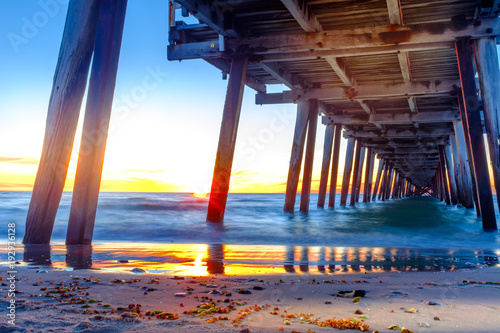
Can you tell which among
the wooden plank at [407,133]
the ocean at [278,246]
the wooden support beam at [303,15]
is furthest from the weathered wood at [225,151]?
the wooden plank at [407,133]

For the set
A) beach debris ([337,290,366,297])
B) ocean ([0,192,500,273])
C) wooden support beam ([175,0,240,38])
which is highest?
wooden support beam ([175,0,240,38])

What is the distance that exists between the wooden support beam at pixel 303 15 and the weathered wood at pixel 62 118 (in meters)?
3.19

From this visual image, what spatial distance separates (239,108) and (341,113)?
864 centimetres

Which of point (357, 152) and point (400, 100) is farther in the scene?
point (357, 152)

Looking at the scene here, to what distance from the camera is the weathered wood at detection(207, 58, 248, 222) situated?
7902 millimetres

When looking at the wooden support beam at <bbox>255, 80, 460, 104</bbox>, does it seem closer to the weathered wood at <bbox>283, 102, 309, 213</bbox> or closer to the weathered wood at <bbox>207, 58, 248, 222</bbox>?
the weathered wood at <bbox>283, 102, 309, 213</bbox>

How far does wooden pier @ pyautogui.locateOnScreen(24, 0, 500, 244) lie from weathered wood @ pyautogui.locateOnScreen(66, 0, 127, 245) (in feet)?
0.04

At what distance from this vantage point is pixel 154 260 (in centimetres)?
437

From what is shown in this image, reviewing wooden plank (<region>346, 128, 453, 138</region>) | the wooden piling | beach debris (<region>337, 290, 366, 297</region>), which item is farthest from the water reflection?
the wooden piling

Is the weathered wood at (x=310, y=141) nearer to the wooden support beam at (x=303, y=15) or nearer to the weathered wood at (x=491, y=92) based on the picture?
the wooden support beam at (x=303, y=15)

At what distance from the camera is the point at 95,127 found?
4.66m

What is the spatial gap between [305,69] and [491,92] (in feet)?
15.5

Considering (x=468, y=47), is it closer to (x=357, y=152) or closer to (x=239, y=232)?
(x=239, y=232)

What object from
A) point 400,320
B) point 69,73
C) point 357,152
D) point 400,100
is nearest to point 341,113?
point 400,100
